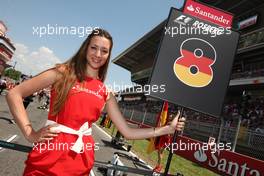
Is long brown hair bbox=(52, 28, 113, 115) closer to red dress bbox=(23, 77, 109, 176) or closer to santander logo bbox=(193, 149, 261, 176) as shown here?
red dress bbox=(23, 77, 109, 176)

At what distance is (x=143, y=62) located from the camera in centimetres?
6912

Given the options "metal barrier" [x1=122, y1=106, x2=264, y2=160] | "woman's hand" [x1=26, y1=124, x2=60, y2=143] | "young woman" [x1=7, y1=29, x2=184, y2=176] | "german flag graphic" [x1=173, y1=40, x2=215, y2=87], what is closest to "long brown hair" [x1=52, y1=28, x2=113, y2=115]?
"young woman" [x1=7, y1=29, x2=184, y2=176]

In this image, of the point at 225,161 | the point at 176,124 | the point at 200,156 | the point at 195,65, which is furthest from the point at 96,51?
the point at 200,156

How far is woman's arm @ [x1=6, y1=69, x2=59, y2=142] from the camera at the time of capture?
2064mm

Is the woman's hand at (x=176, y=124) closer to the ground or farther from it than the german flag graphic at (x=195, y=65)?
closer to the ground

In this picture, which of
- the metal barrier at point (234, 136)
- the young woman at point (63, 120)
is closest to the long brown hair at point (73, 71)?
the young woman at point (63, 120)

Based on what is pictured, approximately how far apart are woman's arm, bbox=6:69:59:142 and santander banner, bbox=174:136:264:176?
Result: 945 cm

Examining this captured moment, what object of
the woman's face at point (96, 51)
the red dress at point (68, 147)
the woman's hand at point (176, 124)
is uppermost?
the woman's face at point (96, 51)

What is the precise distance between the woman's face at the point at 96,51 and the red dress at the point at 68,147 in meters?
0.23

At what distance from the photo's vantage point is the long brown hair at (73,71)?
2092 millimetres

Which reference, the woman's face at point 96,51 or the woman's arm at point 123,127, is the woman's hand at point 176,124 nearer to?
the woman's arm at point 123,127

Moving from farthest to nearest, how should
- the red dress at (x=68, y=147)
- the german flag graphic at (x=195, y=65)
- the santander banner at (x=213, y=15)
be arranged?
the santander banner at (x=213, y=15)
the german flag graphic at (x=195, y=65)
the red dress at (x=68, y=147)

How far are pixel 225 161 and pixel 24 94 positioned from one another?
10854 millimetres

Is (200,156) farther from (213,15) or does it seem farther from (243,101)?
(243,101)
